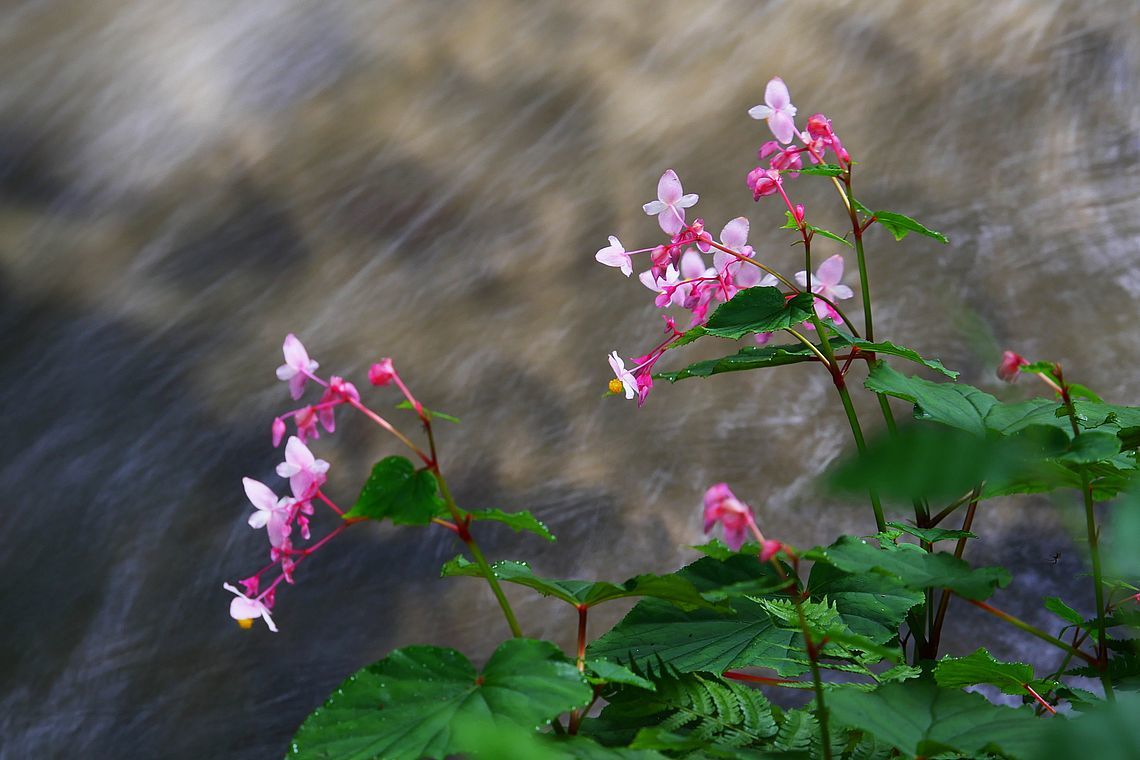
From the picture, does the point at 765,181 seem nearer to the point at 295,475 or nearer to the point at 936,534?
the point at 936,534

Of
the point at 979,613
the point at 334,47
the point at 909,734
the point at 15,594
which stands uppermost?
the point at 334,47

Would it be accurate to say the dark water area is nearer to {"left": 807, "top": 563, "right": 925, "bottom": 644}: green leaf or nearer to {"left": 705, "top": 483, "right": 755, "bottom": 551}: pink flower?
{"left": 807, "top": 563, "right": 925, "bottom": 644}: green leaf

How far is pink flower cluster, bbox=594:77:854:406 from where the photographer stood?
2.80 ft

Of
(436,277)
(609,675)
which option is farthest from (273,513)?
(436,277)

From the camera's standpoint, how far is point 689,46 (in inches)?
84.4

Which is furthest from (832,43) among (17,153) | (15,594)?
(15,594)

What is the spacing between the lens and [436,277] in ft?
6.83

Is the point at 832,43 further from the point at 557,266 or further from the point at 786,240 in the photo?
the point at 557,266

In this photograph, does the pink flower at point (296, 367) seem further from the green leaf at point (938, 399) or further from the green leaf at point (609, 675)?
the green leaf at point (938, 399)

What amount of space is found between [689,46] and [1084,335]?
0.98 metres

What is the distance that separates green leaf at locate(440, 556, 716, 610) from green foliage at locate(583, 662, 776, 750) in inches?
2.2

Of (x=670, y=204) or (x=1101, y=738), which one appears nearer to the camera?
(x=1101, y=738)

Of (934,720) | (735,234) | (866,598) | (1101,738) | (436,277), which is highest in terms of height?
(1101,738)

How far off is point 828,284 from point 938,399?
0.78ft
